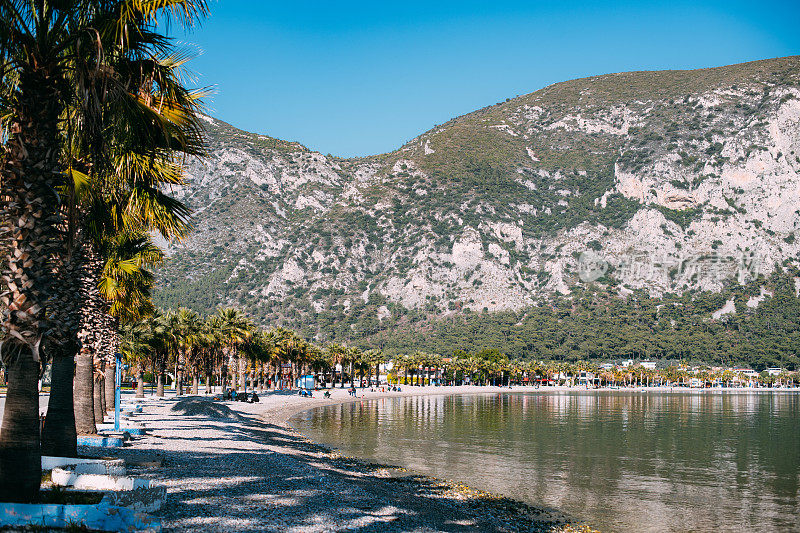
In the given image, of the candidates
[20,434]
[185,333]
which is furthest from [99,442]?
[185,333]

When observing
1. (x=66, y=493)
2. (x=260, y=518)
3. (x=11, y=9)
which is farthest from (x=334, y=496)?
(x=11, y=9)

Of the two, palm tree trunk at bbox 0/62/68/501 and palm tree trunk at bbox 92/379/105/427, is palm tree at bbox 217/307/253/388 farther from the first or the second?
palm tree trunk at bbox 0/62/68/501

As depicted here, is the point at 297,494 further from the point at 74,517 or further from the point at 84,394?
the point at 84,394

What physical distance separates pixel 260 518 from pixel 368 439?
28702 mm

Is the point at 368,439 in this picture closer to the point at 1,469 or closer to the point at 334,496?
the point at 334,496

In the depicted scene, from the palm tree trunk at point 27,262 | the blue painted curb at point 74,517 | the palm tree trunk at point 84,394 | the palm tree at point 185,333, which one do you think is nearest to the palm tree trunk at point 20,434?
the palm tree trunk at point 27,262

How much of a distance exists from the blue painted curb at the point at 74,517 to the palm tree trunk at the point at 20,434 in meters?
0.29

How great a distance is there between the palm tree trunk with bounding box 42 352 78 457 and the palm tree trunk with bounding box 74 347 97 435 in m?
5.12

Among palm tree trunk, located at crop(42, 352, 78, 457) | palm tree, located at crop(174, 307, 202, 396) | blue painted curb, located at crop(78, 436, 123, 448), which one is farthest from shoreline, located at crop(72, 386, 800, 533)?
palm tree, located at crop(174, 307, 202, 396)

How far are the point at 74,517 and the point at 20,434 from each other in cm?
150

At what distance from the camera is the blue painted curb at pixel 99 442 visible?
1903 centimetres

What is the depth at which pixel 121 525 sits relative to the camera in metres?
9.76

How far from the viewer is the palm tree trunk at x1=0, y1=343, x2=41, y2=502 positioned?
30.8 ft

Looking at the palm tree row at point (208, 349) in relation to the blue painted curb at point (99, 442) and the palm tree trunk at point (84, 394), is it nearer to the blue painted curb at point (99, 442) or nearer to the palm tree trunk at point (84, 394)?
the palm tree trunk at point (84, 394)
